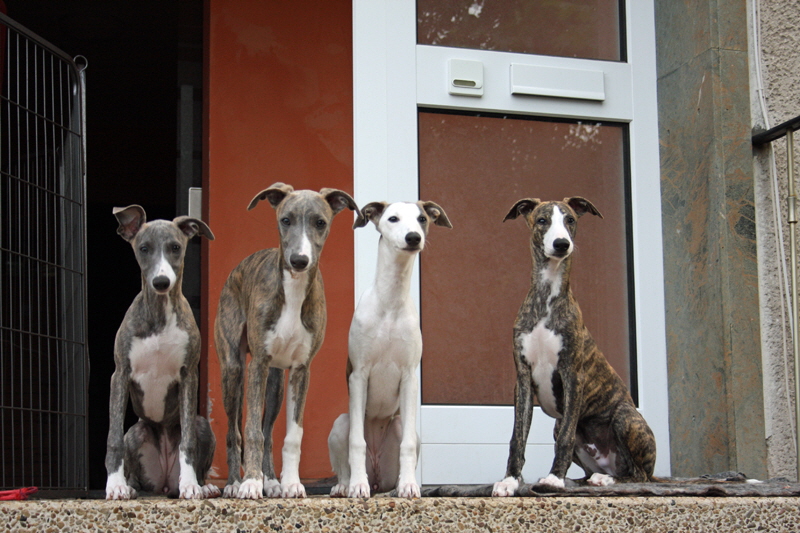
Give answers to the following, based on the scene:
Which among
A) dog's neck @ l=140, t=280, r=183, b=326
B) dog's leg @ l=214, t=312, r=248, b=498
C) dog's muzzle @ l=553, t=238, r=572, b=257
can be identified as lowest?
dog's leg @ l=214, t=312, r=248, b=498

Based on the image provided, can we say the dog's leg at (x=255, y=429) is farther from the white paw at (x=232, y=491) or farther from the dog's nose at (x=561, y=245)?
the dog's nose at (x=561, y=245)

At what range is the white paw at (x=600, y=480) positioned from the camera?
4182 mm

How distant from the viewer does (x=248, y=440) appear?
3.55m

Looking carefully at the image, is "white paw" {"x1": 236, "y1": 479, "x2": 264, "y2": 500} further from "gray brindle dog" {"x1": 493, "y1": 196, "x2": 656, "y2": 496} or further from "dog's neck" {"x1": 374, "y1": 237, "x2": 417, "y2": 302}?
"gray brindle dog" {"x1": 493, "y1": 196, "x2": 656, "y2": 496}

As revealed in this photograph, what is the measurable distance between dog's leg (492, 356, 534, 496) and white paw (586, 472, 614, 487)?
1.37ft

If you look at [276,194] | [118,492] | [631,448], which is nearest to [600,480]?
[631,448]

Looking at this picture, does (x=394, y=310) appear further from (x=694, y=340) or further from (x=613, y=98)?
(x=613, y=98)

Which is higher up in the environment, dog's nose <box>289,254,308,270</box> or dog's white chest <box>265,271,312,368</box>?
dog's nose <box>289,254,308,270</box>

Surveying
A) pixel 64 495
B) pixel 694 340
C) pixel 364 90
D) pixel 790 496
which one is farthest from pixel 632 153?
pixel 64 495

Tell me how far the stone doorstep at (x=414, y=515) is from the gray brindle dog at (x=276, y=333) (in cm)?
33

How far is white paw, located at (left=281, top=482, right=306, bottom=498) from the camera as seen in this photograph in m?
3.51

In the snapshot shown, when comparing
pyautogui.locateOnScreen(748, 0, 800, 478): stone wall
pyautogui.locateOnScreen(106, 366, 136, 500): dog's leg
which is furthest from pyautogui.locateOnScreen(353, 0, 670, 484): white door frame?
pyautogui.locateOnScreen(106, 366, 136, 500): dog's leg

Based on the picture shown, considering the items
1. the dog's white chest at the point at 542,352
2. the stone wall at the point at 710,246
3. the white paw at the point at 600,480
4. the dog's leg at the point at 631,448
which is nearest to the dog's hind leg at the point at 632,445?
the dog's leg at the point at 631,448

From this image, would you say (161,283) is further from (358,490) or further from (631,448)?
(631,448)
